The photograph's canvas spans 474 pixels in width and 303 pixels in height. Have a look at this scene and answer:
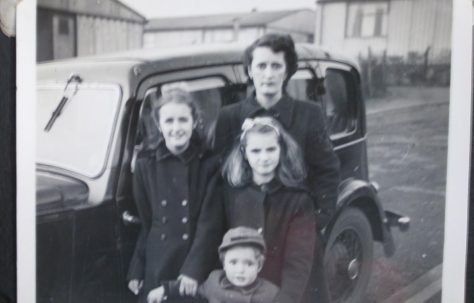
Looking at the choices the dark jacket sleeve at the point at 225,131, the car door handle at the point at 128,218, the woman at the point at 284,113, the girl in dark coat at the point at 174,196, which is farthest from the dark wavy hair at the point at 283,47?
the car door handle at the point at 128,218

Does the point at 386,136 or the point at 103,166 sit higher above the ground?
the point at 386,136

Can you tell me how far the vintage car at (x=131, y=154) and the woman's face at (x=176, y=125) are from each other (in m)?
A: 0.04

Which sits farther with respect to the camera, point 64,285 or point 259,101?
point 64,285

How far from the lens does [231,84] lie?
4.52ft

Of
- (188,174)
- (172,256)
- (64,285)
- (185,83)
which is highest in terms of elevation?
(185,83)

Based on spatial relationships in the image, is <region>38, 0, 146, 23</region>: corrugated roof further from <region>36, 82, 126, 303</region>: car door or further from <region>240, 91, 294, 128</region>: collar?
<region>240, 91, 294, 128</region>: collar

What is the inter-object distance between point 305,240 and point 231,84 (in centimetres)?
47

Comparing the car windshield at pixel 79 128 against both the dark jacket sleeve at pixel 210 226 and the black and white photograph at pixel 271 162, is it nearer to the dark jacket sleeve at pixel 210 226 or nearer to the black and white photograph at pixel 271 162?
the black and white photograph at pixel 271 162

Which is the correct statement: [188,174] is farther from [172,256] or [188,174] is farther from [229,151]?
[172,256]

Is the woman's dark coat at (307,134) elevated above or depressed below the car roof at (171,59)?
below

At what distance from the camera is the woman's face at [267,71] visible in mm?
1355

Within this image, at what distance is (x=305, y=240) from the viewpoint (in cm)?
139

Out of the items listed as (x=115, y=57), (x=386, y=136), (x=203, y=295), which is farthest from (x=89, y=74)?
(x=386, y=136)

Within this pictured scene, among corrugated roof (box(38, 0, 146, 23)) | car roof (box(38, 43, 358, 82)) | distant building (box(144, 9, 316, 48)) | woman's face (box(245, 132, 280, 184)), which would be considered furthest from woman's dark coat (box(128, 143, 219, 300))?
corrugated roof (box(38, 0, 146, 23))
